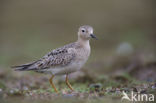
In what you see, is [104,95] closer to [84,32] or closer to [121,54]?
[84,32]

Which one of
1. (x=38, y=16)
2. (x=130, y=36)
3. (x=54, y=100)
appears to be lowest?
(x=54, y=100)

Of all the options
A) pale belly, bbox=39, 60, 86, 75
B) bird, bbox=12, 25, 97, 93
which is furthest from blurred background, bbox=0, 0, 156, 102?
pale belly, bbox=39, 60, 86, 75

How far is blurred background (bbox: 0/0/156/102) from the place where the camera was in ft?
83.5

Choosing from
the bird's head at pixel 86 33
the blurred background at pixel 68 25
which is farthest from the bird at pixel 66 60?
the blurred background at pixel 68 25

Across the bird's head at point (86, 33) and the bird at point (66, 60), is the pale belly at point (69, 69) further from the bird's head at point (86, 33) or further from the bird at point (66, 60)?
the bird's head at point (86, 33)

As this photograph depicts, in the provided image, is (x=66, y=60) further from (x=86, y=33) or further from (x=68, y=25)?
(x=68, y=25)

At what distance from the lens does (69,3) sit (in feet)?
104

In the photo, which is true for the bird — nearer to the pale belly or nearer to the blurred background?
the pale belly

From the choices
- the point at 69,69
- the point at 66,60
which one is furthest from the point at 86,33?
the point at 69,69

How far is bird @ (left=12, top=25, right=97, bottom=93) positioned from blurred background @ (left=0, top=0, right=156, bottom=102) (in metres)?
9.04

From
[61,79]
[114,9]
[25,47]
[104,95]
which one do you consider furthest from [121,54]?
[114,9]

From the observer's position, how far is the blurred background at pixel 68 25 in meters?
25.4

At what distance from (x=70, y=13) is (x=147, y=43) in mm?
7783

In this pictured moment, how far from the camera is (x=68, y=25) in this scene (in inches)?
1147
